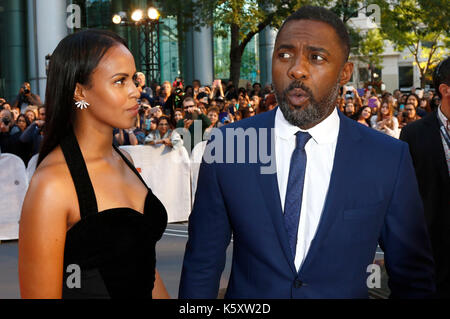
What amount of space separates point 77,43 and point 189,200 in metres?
9.40

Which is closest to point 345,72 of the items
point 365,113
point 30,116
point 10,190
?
point 10,190

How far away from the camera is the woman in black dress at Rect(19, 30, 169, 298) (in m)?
2.51

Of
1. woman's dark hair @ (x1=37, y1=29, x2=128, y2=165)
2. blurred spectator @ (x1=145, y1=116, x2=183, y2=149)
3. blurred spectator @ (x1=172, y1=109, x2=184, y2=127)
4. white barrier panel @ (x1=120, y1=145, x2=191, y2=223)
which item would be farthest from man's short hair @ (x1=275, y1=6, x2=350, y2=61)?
blurred spectator @ (x1=172, y1=109, x2=184, y2=127)

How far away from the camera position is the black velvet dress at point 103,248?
8.66 ft

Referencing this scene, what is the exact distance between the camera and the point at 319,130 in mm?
2701

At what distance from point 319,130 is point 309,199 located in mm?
292

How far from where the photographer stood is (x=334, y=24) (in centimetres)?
269

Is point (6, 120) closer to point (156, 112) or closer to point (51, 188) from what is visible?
point (156, 112)

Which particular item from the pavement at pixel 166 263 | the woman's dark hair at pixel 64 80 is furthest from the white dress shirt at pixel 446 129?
the woman's dark hair at pixel 64 80

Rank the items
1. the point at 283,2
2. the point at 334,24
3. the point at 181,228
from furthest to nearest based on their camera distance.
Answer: the point at 283,2 → the point at 181,228 → the point at 334,24

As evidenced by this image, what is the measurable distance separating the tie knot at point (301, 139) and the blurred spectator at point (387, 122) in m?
9.58

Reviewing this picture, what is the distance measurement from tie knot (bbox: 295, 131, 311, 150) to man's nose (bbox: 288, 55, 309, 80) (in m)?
0.23
